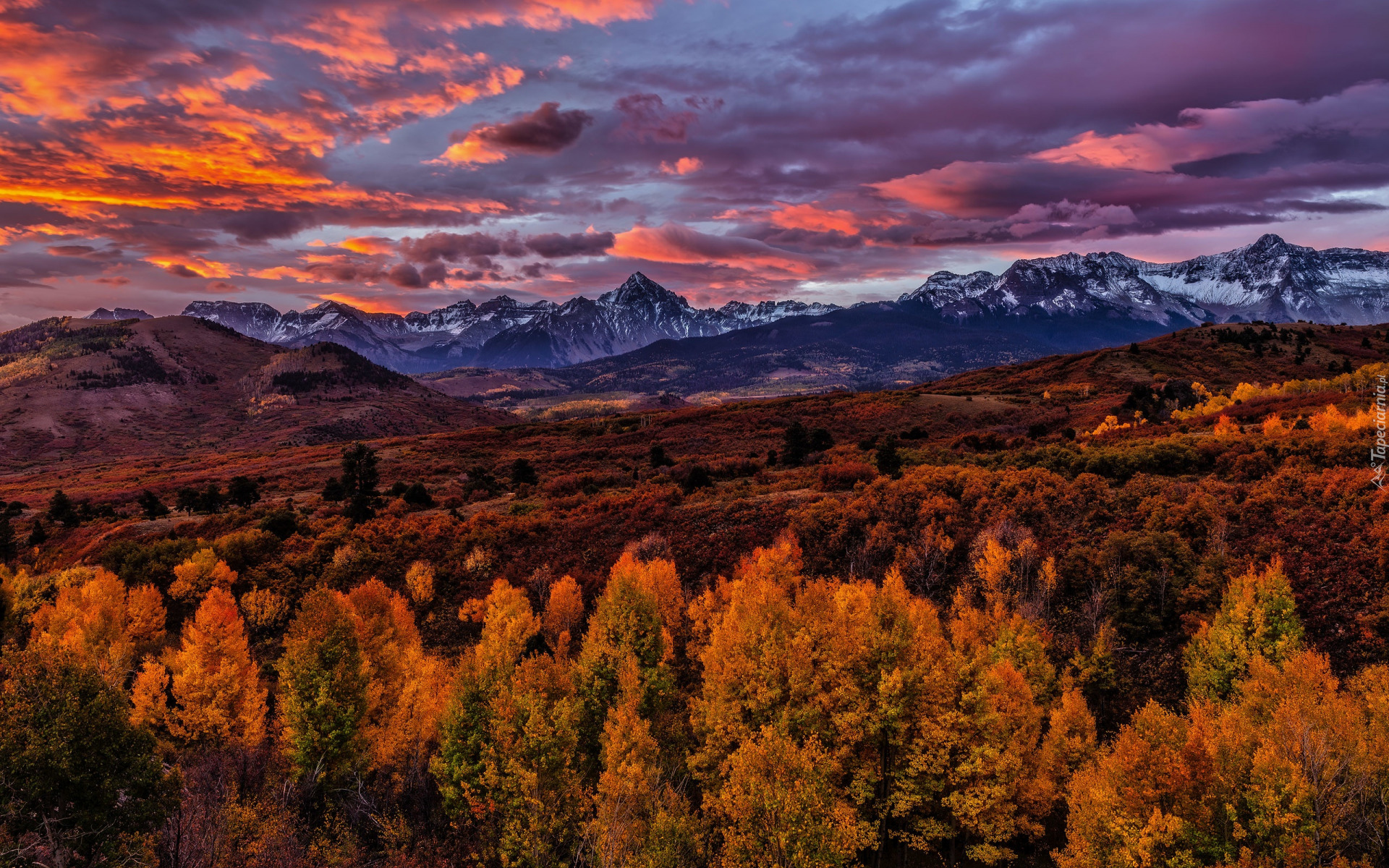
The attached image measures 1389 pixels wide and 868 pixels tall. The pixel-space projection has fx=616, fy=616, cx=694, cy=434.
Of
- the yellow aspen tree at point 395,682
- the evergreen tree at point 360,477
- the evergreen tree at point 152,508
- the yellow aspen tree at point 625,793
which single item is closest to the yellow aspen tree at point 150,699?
the yellow aspen tree at point 395,682

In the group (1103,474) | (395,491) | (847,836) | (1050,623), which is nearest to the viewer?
(847,836)

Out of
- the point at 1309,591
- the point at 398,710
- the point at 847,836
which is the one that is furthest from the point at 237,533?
the point at 1309,591

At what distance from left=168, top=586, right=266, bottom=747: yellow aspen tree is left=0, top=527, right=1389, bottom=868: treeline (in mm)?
157

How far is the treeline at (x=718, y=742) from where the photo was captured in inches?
848

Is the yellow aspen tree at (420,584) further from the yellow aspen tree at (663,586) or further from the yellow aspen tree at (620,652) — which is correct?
the yellow aspen tree at (620,652)

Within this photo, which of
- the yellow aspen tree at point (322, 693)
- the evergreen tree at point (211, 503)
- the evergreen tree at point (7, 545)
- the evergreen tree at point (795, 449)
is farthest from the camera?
the evergreen tree at point (795, 449)

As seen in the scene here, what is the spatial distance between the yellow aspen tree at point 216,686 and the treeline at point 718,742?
16cm

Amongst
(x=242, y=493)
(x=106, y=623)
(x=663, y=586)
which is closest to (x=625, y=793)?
(x=663, y=586)

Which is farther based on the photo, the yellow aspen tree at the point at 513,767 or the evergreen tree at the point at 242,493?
the evergreen tree at the point at 242,493

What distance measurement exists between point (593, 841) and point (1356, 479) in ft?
163

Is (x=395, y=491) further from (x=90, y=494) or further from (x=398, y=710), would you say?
(x=90, y=494)

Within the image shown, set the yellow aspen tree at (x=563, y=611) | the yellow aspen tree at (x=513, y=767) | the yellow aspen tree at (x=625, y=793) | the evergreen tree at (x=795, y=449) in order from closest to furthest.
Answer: the yellow aspen tree at (x=625, y=793) → the yellow aspen tree at (x=513, y=767) → the yellow aspen tree at (x=563, y=611) → the evergreen tree at (x=795, y=449)

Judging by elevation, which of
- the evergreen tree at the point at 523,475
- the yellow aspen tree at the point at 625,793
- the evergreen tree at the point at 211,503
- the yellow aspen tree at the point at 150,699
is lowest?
the yellow aspen tree at the point at 625,793

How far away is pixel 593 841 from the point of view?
27359 mm
